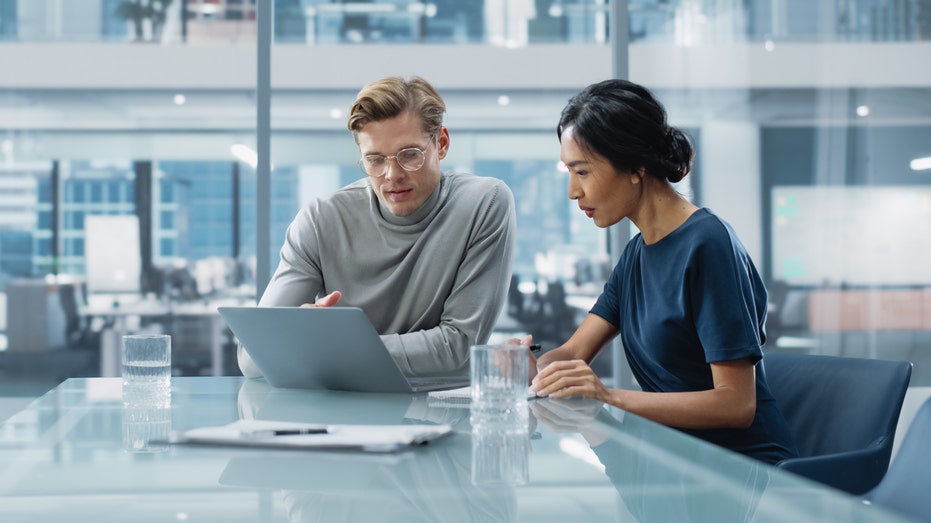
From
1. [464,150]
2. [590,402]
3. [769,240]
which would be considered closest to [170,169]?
[464,150]

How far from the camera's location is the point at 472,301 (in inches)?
86.5

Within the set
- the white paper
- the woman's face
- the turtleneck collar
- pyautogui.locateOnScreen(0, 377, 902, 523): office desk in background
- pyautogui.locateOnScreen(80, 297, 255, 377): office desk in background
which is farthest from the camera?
pyautogui.locateOnScreen(80, 297, 255, 377): office desk in background

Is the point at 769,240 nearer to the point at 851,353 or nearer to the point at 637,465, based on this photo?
the point at 851,353

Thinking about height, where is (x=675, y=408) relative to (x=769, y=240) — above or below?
below

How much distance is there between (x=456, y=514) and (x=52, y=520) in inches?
14.5

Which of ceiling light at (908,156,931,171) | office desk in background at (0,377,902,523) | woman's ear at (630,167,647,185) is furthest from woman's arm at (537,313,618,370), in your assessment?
ceiling light at (908,156,931,171)

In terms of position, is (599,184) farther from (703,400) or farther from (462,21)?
(462,21)

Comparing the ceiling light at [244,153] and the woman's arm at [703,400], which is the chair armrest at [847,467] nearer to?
the woman's arm at [703,400]

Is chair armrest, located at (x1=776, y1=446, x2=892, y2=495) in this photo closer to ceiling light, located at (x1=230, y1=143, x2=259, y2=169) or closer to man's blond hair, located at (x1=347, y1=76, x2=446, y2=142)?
man's blond hair, located at (x1=347, y1=76, x2=446, y2=142)

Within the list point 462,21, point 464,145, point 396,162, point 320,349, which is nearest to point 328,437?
point 320,349

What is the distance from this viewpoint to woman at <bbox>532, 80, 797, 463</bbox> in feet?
5.80

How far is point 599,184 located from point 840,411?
695mm

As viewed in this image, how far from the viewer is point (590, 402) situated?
5.58 ft

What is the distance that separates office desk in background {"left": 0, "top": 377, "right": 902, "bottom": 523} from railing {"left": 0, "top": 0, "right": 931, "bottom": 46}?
9.47ft
